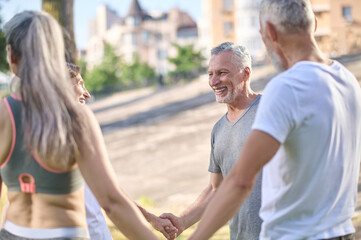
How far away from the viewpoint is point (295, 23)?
7.88 feet

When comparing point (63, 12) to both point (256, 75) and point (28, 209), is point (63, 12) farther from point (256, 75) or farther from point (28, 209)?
point (256, 75)

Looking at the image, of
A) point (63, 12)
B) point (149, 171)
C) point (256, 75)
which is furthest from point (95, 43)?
point (63, 12)

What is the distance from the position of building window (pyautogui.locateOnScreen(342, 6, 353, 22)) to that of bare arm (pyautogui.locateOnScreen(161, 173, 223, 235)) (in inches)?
2533

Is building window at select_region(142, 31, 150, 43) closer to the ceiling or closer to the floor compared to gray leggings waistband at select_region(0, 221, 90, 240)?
closer to the floor

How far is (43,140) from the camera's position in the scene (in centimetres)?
228

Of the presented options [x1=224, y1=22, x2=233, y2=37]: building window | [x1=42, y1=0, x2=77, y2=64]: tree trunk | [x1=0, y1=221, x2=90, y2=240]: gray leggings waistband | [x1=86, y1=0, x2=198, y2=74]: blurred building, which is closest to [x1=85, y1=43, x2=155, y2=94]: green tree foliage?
[x1=224, y1=22, x2=233, y2=37]: building window

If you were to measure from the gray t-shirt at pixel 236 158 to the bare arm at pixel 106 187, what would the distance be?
1374 millimetres

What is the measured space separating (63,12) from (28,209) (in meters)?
7.50

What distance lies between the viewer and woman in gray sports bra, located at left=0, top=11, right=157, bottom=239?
2.32 metres

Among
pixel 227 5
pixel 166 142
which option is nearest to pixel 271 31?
pixel 166 142

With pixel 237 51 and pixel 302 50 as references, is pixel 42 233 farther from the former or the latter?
pixel 237 51

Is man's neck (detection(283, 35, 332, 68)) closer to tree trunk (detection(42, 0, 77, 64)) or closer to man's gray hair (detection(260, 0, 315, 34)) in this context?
man's gray hair (detection(260, 0, 315, 34))

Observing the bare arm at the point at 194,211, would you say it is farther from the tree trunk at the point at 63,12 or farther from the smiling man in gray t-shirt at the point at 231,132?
the tree trunk at the point at 63,12

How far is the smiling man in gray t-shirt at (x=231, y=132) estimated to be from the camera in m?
3.87
